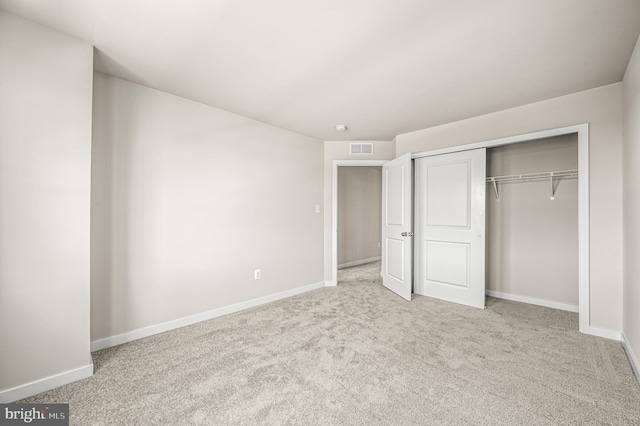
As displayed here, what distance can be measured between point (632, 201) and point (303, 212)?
351 cm

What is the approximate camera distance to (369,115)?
11.3 feet

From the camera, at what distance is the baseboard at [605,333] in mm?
2596

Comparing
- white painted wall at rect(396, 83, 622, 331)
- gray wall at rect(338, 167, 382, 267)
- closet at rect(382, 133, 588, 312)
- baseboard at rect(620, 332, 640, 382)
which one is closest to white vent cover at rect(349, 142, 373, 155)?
closet at rect(382, 133, 588, 312)

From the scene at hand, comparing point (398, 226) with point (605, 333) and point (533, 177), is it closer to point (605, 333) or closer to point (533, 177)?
point (533, 177)

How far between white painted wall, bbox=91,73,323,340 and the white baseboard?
48cm

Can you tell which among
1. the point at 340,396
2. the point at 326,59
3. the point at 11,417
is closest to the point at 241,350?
the point at 340,396

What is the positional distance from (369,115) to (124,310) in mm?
3403

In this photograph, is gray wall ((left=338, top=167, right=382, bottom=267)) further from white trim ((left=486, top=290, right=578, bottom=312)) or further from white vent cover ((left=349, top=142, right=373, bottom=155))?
white trim ((left=486, top=290, right=578, bottom=312))

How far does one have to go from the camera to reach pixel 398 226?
4.12 meters

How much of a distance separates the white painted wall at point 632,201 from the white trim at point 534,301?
40.3 inches

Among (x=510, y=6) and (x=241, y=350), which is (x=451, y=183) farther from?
(x=241, y=350)

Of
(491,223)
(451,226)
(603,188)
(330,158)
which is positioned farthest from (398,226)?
(603,188)

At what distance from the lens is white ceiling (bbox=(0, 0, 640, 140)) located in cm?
169

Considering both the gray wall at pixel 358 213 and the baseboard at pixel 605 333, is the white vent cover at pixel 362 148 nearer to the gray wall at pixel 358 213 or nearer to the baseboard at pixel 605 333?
the gray wall at pixel 358 213
